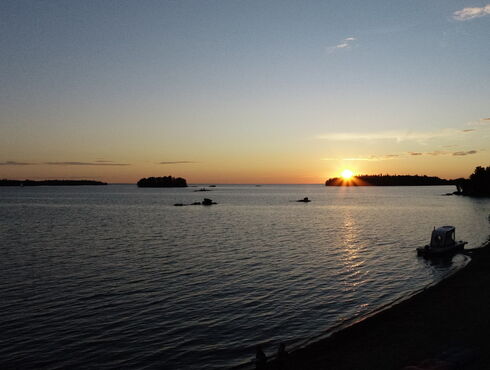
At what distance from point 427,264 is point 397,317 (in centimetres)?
2176

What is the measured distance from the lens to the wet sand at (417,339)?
1744cm

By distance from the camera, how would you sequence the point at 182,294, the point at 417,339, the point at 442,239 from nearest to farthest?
1. the point at 417,339
2. the point at 182,294
3. the point at 442,239

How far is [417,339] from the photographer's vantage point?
20.9 m

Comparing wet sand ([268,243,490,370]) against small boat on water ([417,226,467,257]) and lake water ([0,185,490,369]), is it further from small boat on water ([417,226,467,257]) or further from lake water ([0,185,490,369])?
small boat on water ([417,226,467,257])

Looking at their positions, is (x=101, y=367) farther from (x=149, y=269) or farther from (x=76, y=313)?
(x=149, y=269)

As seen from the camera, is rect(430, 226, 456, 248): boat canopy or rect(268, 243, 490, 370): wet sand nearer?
rect(268, 243, 490, 370): wet sand

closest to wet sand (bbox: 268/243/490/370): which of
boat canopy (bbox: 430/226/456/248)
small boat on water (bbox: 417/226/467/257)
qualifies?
small boat on water (bbox: 417/226/467/257)

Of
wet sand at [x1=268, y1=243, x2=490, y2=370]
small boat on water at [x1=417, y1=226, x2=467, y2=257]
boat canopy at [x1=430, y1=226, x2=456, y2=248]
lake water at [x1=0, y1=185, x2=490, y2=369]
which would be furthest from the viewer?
boat canopy at [x1=430, y1=226, x2=456, y2=248]

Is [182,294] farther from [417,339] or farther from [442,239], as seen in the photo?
[442,239]

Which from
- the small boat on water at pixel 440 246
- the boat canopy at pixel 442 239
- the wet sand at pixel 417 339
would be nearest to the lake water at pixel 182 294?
the small boat on water at pixel 440 246

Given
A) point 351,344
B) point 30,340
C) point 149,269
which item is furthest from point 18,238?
point 351,344

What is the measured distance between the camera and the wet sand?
687 inches

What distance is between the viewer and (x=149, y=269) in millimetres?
40844

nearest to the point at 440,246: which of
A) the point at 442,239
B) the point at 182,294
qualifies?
the point at 442,239
